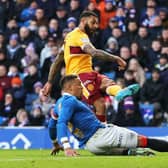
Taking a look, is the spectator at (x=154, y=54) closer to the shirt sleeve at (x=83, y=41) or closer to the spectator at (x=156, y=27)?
the spectator at (x=156, y=27)

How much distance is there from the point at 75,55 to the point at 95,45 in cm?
813

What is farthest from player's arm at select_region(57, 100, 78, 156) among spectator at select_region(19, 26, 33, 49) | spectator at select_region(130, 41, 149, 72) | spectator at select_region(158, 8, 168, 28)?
spectator at select_region(19, 26, 33, 49)

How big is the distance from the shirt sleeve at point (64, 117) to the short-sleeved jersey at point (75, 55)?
91.9 inches

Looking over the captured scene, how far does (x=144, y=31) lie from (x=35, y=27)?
4139 millimetres

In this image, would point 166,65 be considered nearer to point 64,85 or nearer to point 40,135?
point 40,135

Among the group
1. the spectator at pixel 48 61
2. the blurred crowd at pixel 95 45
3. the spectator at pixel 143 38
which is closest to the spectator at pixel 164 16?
the blurred crowd at pixel 95 45

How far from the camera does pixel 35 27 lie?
23641 millimetres

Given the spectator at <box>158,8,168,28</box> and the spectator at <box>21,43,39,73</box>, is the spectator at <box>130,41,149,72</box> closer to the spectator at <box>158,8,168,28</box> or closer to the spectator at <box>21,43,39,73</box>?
the spectator at <box>158,8,168,28</box>

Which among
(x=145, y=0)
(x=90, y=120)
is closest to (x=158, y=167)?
(x=90, y=120)

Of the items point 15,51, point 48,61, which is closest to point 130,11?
point 48,61

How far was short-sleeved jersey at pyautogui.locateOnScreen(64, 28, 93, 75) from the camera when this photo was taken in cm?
1345

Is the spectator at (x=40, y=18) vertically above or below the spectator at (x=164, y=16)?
above

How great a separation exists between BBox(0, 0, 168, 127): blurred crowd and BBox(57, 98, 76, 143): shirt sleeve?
25.5 ft

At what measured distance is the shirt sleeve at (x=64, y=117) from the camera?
36.1 feet
